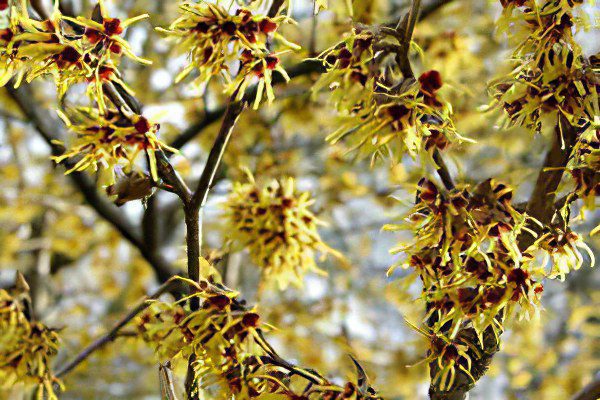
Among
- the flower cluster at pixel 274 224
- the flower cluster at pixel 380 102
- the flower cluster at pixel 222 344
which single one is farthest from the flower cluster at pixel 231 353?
the flower cluster at pixel 274 224

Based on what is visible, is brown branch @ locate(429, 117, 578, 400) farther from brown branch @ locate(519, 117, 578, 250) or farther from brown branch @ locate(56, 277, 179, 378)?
brown branch @ locate(56, 277, 179, 378)

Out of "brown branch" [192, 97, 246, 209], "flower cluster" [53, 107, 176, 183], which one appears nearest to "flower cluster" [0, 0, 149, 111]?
"flower cluster" [53, 107, 176, 183]

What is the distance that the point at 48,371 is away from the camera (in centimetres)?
189

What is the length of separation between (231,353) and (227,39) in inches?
23.2

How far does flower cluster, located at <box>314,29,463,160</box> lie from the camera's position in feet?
3.91

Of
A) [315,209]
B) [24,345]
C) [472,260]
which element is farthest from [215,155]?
[315,209]

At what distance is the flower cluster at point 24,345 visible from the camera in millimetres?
1806

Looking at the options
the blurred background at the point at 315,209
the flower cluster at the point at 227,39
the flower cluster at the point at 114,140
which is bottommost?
the blurred background at the point at 315,209

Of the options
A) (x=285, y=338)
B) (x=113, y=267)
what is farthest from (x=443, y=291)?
(x=113, y=267)

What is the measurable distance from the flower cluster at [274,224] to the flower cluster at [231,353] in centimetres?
70

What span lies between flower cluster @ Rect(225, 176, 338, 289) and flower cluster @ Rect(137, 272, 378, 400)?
27.5 inches

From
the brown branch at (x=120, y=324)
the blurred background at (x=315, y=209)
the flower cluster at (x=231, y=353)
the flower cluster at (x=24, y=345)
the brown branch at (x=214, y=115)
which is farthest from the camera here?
the blurred background at (x=315, y=209)

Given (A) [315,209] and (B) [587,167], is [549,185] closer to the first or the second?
(B) [587,167]

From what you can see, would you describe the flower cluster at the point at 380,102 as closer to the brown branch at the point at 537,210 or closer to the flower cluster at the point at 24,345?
the brown branch at the point at 537,210
